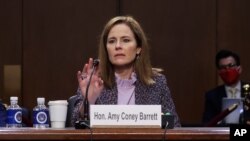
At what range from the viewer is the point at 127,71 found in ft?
11.4

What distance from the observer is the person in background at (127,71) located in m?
3.38

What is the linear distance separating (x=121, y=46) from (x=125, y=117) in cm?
109

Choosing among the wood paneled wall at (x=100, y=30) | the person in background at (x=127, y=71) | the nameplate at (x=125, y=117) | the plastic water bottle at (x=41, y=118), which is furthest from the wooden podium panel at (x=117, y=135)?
the wood paneled wall at (x=100, y=30)

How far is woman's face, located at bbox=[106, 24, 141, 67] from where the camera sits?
338cm

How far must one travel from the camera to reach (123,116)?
2.37 meters

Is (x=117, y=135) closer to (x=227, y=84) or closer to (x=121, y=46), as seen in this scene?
(x=121, y=46)

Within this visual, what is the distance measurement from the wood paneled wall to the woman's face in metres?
2.50

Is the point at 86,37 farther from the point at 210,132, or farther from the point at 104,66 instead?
the point at 210,132

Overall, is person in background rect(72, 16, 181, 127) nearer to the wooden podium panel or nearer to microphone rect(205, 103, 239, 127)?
microphone rect(205, 103, 239, 127)

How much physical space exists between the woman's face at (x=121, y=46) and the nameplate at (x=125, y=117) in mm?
1020

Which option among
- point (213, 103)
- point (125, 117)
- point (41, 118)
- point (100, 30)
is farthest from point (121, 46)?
point (100, 30)

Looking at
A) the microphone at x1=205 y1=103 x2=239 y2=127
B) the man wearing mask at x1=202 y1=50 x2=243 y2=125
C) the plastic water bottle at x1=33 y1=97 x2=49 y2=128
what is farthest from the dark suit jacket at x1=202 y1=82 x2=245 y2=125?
the plastic water bottle at x1=33 y1=97 x2=49 y2=128

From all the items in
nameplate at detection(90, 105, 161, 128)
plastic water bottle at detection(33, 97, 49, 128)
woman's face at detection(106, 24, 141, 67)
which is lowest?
plastic water bottle at detection(33, 97, 49, 128)

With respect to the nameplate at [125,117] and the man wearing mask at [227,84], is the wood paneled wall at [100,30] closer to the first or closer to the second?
the man wearing mask at [227,84]
